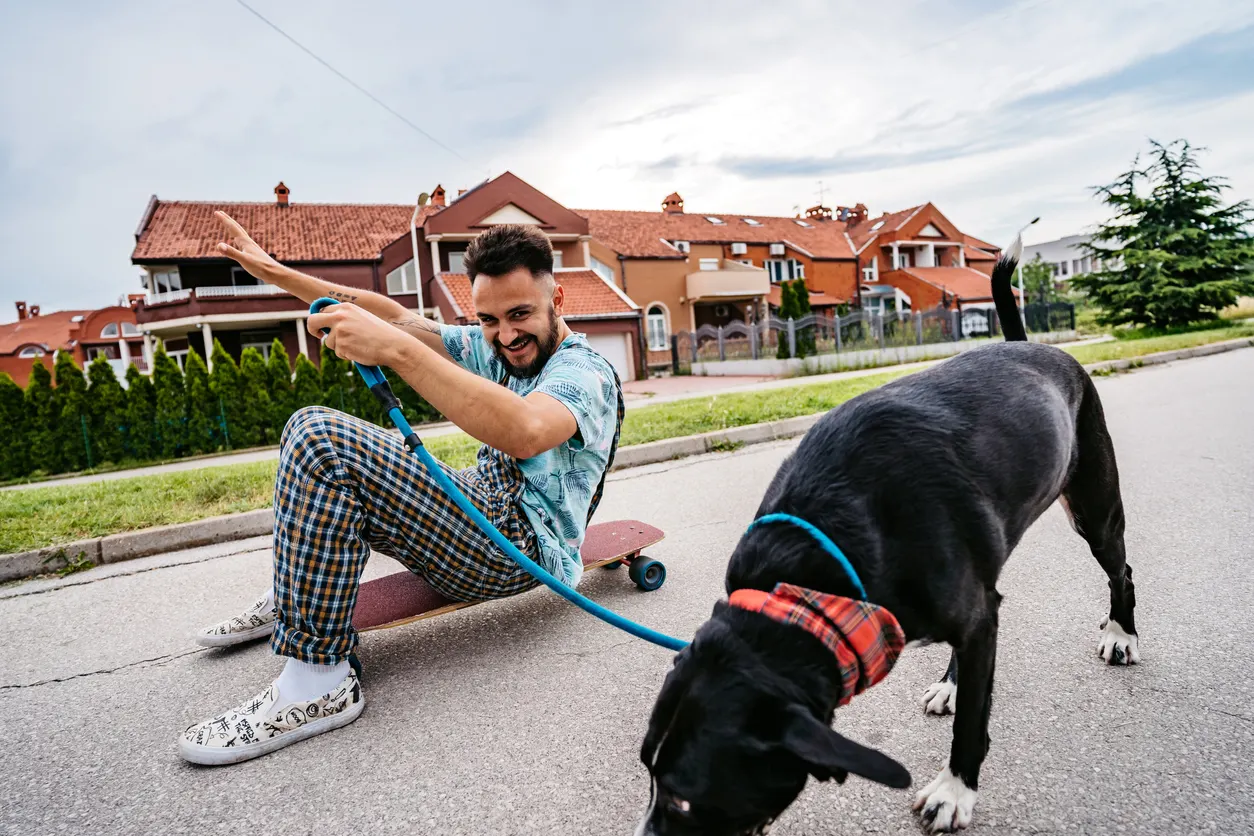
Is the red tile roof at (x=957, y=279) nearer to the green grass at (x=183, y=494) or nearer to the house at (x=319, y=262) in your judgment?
the house at (x=319, y=262)

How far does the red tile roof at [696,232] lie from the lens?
3456 centimetres

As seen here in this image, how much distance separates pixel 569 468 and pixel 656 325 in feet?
106

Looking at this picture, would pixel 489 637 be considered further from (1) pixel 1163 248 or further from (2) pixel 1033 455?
(1) pixel 1163 248

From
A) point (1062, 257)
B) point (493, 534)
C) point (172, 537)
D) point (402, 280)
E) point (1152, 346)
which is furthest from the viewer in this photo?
point (1062, 257)

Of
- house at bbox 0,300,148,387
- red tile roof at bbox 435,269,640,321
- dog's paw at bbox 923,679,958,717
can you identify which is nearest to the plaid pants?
dog's paw at bbox 923,679,958,717

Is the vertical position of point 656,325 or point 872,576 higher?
point 656,325

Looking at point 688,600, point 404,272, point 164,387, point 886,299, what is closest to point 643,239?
point 404,272

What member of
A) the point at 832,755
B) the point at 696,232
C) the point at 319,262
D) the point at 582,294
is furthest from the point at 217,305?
the point at 832,755

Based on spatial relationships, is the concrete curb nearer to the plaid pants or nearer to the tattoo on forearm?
the tattoo on forearm

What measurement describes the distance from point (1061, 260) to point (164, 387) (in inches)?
3934

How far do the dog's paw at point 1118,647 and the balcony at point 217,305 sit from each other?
29.7 metres

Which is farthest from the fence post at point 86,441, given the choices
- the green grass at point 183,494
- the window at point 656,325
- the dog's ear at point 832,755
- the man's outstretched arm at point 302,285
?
the window at point 656,325

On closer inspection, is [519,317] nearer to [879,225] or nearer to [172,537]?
[172,537]

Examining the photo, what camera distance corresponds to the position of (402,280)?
28.7 metres
